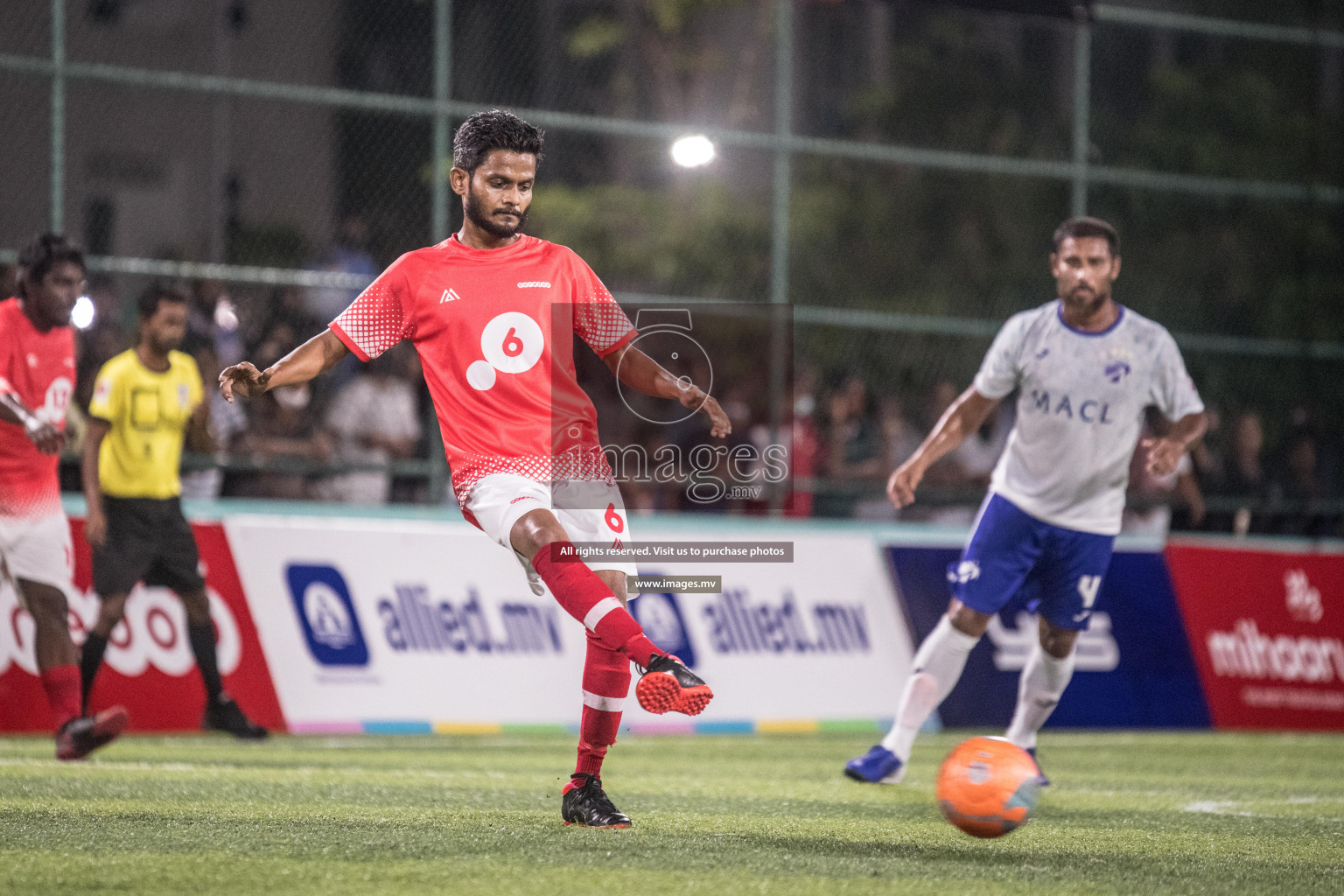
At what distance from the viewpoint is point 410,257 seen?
5.55 meters

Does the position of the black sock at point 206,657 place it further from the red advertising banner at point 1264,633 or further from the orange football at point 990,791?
the red advertising banner at point 1264,633

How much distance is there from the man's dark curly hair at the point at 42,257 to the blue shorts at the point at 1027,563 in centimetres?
460

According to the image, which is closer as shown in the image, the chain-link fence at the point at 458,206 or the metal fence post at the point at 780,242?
the chain-link fence at the point at 458,206

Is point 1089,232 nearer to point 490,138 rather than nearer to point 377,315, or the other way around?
point 490,138

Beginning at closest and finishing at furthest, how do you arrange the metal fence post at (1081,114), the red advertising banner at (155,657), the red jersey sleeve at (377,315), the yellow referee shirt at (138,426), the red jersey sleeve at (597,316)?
the red jersey sleeve at (377,315) < the red jersey sleeve at (597,316) < the yellow referee shirt at (138,426) < the red advertising banner at (155,657) < the metal fence post at (1081,114)

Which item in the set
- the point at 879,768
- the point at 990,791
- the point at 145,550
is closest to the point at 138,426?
the point at 145,550

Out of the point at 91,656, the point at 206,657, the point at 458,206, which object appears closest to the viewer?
the point at 91,656

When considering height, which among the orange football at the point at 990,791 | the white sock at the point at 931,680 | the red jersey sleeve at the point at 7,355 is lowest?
the white sock at the point at 931,680

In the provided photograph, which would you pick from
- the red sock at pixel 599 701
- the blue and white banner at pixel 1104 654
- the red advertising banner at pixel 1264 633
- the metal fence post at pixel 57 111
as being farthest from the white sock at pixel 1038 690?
the metal fence post at pixel 57 111

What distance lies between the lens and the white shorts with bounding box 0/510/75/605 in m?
7.93

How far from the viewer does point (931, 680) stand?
24.3 feet

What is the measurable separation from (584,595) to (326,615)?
16.9ft

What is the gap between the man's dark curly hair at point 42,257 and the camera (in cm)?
802

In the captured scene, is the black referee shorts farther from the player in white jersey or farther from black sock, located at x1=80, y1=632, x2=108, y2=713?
the player in white jersey
